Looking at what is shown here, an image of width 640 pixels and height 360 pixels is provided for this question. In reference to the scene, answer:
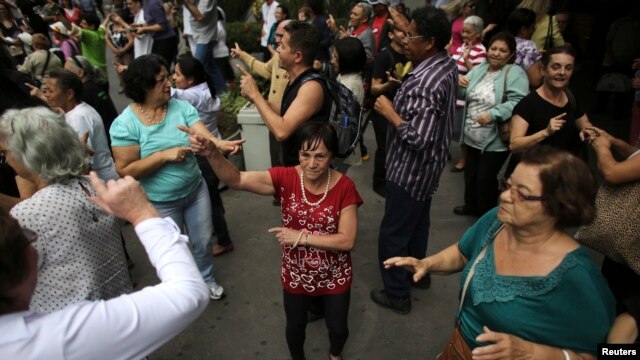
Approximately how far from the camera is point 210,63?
24.5ft

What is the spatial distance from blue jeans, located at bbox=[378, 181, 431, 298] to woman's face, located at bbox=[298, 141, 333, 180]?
875 mm

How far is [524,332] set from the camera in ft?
5.45

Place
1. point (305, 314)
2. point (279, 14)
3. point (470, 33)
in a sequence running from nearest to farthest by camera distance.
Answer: point (305, 314) < point (470, 33) < point (279, 14)

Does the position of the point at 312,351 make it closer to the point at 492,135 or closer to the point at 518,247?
the point at 518,247

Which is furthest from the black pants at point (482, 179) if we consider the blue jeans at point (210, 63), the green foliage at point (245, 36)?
the green foliage at point (245, 36)

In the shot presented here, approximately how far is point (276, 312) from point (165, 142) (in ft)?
5.09

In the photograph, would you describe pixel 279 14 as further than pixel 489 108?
Yes

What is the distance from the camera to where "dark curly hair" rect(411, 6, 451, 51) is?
2.87m

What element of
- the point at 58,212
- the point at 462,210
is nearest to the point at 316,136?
the point at 58,212

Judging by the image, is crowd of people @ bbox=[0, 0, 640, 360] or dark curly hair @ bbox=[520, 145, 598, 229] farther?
dark curly hair @ bbox=[520, 145, 598, 229]

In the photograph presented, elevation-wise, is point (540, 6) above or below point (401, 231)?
above

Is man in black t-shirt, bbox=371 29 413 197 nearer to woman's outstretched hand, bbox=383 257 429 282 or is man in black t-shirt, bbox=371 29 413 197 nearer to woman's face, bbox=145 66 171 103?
woman's face, bbox=145 66 171 103

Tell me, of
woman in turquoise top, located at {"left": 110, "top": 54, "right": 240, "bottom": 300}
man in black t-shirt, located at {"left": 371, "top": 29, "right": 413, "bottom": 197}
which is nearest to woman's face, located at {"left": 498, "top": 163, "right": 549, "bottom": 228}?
woman in turquoise top, located at {"left": 110, "top": 54, "right": 240, "bottom": 300}

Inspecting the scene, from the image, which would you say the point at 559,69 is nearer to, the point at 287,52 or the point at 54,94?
the point at 287,52
